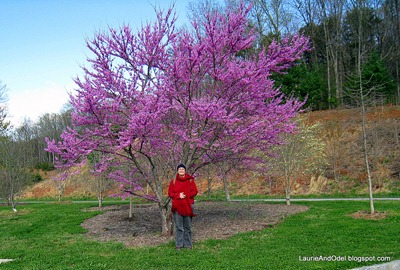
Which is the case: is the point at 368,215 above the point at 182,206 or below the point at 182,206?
below

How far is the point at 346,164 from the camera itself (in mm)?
22188

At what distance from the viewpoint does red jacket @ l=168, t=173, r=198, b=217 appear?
738 centimetres

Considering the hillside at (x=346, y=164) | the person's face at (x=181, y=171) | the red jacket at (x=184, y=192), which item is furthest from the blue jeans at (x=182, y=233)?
the hillside at (x=346, y=164)

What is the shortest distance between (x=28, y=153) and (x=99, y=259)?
66.0 feet

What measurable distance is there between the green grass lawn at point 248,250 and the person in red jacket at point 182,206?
11.9 inches

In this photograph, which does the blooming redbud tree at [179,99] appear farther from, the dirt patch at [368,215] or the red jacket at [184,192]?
the dirt patch at [368,215]

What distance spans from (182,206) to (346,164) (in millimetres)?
17656

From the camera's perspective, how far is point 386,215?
9.50m

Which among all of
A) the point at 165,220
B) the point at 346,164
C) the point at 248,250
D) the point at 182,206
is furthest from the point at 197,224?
the point at 346,164

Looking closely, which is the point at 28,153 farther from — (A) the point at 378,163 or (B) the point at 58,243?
(A) the point at 378,163

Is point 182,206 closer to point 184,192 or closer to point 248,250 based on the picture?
point 184,192

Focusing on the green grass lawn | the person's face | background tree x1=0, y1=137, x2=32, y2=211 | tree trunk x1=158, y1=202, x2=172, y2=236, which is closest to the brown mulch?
tree trunk x1=158, y1=202, x2=172, y2=236

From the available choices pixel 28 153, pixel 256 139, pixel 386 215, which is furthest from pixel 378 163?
pixel 28 153

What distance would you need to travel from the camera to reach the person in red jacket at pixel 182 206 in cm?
723
